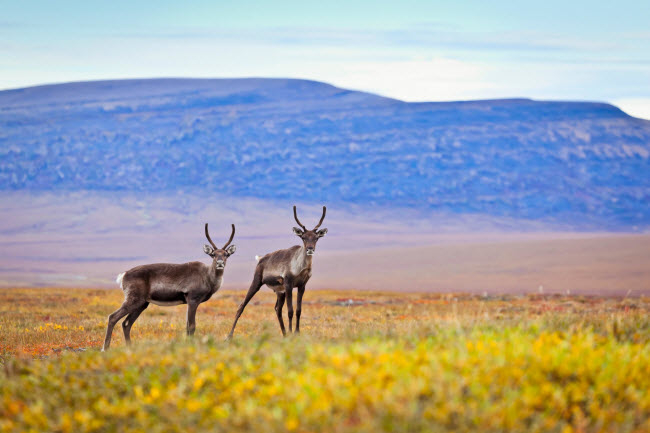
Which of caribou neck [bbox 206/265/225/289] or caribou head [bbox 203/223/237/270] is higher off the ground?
caribou head [bbox 203/223/237/270]

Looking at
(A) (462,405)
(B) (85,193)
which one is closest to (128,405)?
(A) (462,405)

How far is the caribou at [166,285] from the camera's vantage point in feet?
55.1

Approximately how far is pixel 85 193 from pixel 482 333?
631 feet

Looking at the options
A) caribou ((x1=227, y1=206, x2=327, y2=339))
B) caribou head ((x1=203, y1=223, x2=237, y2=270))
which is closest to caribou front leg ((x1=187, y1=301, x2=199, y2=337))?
caribou head ((x1=203, y1=223, x2=237, y2=270))

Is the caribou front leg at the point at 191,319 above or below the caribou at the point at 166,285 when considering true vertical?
below

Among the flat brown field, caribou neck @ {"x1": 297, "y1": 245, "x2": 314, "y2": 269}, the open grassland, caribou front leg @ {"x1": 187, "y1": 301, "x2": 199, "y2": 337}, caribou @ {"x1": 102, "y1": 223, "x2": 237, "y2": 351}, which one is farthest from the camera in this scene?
the flat brown field

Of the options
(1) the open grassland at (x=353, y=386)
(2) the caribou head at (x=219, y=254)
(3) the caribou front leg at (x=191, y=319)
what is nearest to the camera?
(1) the open grassland at (x=353, y=386)

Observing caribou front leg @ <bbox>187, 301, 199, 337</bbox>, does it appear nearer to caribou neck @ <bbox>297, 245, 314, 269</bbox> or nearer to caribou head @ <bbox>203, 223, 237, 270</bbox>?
caribou head @ <bbox>203, 223, 237, 270</bbox>

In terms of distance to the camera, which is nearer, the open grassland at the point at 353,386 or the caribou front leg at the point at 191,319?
the open grassland at the point at 353,386

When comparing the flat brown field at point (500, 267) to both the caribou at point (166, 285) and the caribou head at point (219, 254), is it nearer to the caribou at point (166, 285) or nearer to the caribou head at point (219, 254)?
the caribou head at point (219, 254)

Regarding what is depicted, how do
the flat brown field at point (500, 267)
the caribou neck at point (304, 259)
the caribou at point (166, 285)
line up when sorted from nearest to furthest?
the caribou at point (166, 285) < the caribou neck at point (304, 259) < the flat brown field at point (500, 267)

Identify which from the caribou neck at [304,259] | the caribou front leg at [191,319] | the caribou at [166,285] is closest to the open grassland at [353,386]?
the caribou front leg at [191,319]

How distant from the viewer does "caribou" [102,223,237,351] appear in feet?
55.1

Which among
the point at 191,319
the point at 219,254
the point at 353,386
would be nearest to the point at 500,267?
the point at 219,254
